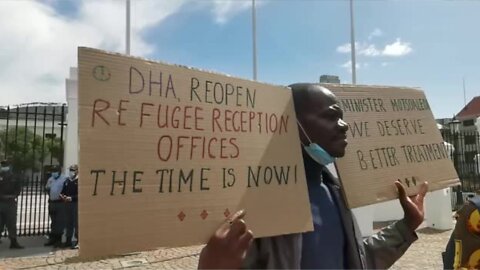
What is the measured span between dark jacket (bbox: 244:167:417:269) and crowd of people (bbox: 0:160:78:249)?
24.2ft

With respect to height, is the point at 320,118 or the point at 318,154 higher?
the point at 320,118

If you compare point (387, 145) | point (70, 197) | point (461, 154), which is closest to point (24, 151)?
point (70, 197)

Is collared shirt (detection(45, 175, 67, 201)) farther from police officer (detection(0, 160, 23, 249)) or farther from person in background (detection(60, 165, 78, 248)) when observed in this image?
police officer (detection(0, 160, 23, 249))

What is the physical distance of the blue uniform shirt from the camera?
1757 millimetres

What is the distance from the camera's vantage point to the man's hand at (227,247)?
139cm

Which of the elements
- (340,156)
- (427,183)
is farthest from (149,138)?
(427,183)

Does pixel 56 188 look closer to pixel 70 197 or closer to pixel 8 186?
pixel 70 197

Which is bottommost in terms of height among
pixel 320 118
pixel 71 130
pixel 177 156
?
pixel 177 156

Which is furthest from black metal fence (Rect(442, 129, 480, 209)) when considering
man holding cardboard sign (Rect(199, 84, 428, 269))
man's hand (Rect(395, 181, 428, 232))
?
man holding cardboard sign (Rect(199, 84, 428, 269))

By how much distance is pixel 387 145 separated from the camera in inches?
89.9

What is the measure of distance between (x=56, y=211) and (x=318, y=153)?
320 inches

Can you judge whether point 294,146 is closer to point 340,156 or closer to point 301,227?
point 340,156

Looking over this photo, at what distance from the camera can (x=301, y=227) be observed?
171 centimetres

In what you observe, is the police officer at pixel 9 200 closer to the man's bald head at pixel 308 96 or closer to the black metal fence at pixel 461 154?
the man's bald head at pixel 308 96
